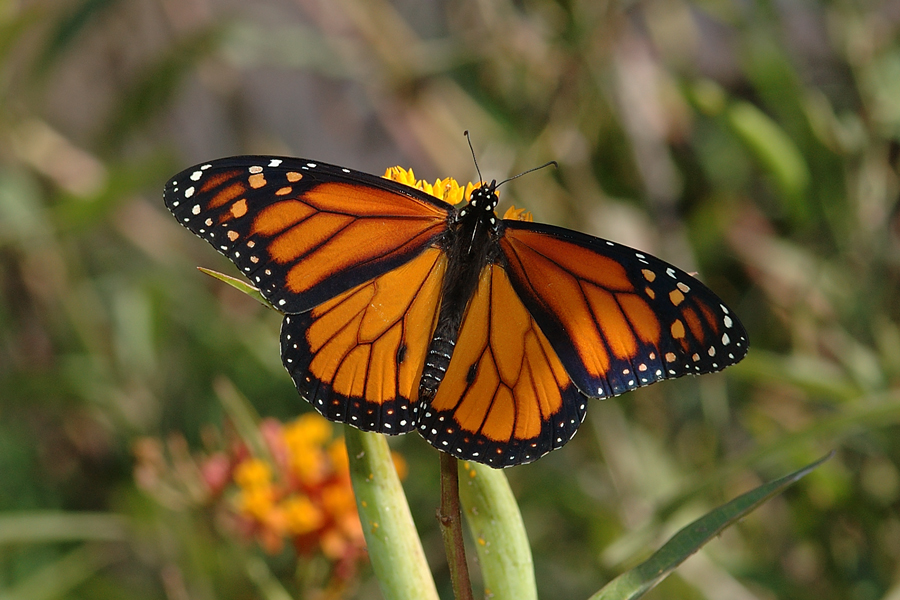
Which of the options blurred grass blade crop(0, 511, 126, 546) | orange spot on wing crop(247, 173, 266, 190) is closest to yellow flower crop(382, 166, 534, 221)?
orange spot on wing crop(247, 173, 266, 190)

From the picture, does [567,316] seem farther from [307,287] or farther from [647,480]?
[647,480]

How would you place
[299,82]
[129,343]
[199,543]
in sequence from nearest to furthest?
1. [199,543]
2. [129,343]
3. [299,82]

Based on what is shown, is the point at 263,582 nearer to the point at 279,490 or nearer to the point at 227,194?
the point at 279,490

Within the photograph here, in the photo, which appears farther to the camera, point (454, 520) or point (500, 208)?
point (500, 208)

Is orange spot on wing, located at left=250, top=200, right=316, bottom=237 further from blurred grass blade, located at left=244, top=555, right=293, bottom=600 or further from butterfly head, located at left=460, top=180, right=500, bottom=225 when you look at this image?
blurred grass blade, located at left=244, top=555, right=293, bottom=600

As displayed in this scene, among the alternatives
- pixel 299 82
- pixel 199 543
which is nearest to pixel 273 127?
pixel 299 82

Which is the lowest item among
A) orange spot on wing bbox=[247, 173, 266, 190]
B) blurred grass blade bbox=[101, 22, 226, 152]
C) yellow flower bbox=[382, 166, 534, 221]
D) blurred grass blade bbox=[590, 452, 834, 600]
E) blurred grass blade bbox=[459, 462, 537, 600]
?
blurred grass blade bbox=[590, 452, 834, 600]
